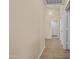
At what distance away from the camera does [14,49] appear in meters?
2.38

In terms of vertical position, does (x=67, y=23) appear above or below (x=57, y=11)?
below

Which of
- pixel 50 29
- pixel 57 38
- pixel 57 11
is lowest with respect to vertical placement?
pixel 57 38
